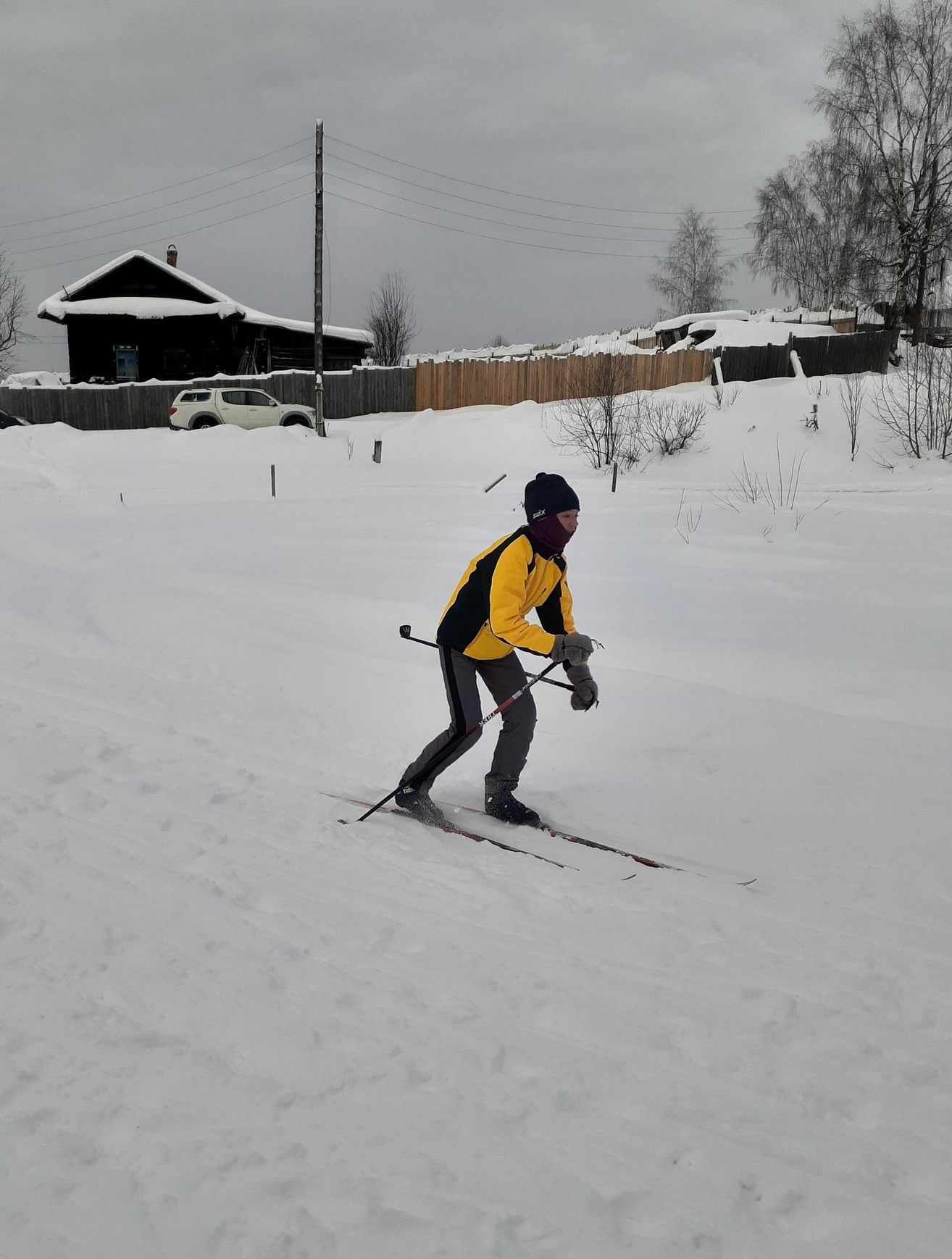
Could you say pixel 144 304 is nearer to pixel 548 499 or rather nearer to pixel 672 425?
pixel 672 425

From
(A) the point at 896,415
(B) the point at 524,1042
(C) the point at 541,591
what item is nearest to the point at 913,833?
(C) the point at 541,591

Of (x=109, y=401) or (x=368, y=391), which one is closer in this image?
(x=109, y=401)

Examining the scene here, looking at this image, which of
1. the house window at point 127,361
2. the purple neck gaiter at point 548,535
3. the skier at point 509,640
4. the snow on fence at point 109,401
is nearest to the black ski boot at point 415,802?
the skier at point 509,640

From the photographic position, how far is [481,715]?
13.8 feet

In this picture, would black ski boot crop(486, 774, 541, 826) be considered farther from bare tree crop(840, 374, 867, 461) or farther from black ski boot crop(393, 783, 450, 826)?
bare tree crop(840, 374, 867, 461)

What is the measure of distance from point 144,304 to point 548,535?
97.4ft

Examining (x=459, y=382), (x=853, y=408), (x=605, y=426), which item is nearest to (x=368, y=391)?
(x=459, y=382)

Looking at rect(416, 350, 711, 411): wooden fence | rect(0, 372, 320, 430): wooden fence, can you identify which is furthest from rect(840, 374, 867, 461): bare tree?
rect(0, 372, 320, 430): wooden fence

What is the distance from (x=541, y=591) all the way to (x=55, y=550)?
830cm

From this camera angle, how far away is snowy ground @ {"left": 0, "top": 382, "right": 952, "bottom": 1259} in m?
1.99

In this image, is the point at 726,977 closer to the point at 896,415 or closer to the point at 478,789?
the point at 478,789

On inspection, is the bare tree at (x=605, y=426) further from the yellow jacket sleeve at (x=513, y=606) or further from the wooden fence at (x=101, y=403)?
the yellow jacket sleeve at (x=513, y=606)

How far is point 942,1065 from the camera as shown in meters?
2.59

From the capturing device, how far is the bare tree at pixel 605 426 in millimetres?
16828
